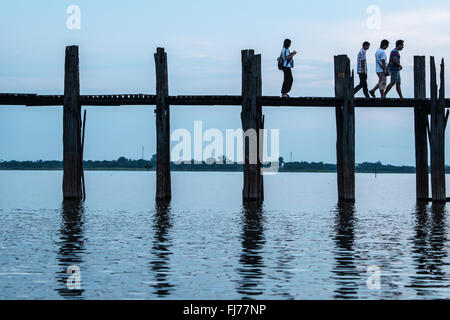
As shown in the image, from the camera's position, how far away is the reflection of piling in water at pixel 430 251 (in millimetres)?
14508

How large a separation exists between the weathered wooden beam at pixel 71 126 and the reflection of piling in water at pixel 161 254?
287 cm

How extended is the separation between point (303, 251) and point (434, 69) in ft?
40.6

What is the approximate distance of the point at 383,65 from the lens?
27406mm

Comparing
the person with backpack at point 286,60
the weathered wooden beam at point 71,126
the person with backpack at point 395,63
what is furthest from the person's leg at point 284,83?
the weathered wooden beam at point 71,126

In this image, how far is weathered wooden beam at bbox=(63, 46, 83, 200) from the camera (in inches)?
1170

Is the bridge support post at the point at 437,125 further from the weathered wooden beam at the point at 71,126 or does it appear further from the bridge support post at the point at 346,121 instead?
the weathered wooden beam at the point at 71,126

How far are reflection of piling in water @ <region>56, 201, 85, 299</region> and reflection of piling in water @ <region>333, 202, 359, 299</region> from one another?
150 inches

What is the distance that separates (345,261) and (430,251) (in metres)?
2.59

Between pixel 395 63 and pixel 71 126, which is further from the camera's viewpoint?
pixel 71 126

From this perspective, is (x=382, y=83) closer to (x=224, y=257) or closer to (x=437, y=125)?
(x=437, y=125)

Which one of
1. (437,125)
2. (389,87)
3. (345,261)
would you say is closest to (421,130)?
(437,125)

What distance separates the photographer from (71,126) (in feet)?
98.1
